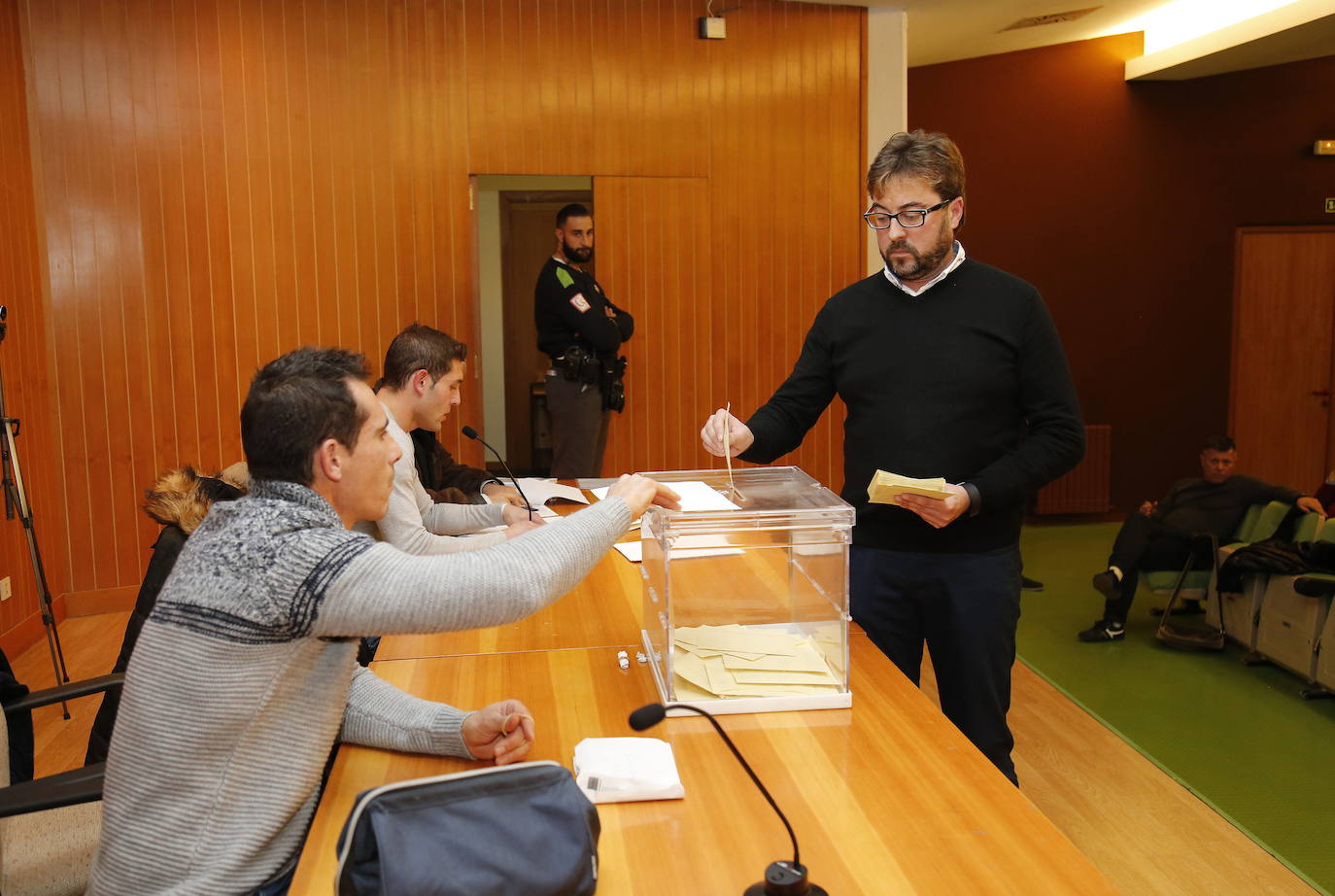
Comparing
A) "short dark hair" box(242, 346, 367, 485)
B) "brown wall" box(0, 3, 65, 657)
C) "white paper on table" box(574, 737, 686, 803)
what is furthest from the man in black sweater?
"brown wall" box(0, 3, 65, 657)

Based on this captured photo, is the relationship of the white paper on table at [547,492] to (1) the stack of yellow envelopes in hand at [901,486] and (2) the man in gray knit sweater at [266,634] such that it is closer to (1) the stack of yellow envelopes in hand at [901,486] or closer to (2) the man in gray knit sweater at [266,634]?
(1) the stack of yellow envelopes in hand at [901,486]

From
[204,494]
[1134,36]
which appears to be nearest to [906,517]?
[204,494]

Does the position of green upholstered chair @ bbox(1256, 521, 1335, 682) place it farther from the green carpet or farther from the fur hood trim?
the fur hood trim

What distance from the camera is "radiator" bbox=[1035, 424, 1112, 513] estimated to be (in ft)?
24.0

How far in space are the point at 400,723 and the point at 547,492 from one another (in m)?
2.07

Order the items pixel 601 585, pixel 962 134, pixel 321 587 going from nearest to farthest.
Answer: pixel 321 587 < pixel 601 585 < pixel 962 134

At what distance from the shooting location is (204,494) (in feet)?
8.11

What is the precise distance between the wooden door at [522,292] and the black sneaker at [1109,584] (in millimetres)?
2798

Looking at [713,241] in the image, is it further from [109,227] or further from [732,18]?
[109,227]

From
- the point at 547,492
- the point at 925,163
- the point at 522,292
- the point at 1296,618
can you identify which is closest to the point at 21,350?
the point at 522,292

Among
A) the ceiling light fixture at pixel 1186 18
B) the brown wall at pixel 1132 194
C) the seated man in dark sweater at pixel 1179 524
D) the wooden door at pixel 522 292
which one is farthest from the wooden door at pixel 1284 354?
the wooden door at pixel 522 292

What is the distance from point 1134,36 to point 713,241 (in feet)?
11.5

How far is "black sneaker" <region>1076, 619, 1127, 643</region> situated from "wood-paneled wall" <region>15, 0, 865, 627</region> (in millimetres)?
2113

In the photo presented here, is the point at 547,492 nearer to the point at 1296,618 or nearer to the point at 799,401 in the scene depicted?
the point at 799,401
